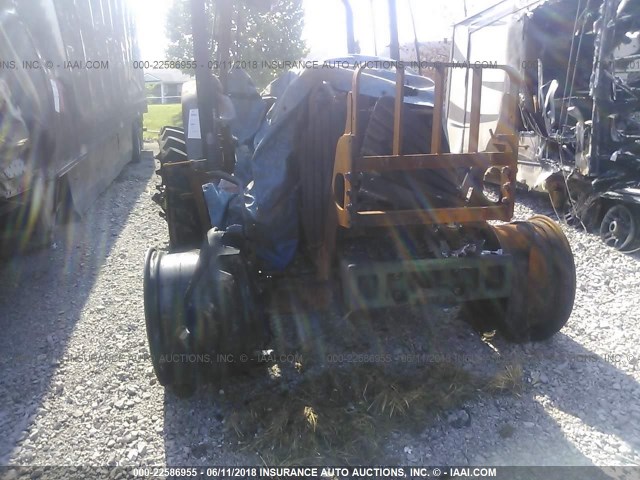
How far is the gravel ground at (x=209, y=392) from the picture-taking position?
2883 mm

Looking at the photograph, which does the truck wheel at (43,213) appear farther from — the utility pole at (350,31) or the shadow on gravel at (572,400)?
the shadow on gravel at (572,400)

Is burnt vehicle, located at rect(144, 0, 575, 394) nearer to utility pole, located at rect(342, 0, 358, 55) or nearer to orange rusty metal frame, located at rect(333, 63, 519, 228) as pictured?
orange rusty metal frame, located at rect(333, 63, 519, 228)

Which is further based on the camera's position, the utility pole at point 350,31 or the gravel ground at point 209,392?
the utility pole at point 350,31

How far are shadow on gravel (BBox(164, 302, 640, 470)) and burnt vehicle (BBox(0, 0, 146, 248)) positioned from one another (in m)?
2.99

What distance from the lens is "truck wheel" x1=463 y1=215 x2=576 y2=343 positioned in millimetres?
3557

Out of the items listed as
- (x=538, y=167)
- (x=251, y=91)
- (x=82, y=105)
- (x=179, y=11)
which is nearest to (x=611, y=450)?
(x=251, y=91)

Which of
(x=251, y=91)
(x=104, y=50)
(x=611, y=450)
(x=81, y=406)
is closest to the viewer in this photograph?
(x=611, y=450)

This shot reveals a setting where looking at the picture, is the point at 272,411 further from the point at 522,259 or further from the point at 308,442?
the point at 522,259

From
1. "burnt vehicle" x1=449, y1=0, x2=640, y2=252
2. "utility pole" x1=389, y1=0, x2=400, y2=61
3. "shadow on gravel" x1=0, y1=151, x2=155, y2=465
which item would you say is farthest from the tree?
"utility pole" x1=389, y1=0, x2=400, y2=61

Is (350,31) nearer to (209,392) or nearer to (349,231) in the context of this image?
(349,231)

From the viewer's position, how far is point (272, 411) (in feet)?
10.2

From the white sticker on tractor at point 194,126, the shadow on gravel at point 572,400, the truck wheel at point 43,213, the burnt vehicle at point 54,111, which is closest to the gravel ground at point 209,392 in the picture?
the shadow on gravel at point 572,400

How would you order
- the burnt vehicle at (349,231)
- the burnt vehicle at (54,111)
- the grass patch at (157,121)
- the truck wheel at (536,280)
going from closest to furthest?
the burnt vehicle at (349,231), the truck wheel at (536,280), the burnt vehicle at (54,111), the grass patch at (157,121)

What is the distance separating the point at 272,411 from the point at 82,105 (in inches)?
232
